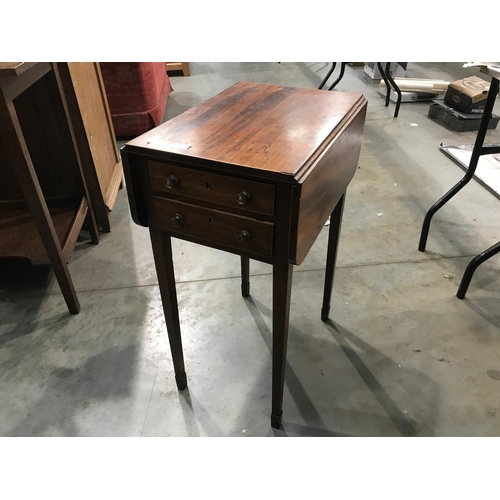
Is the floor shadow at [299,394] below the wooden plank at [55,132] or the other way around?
below

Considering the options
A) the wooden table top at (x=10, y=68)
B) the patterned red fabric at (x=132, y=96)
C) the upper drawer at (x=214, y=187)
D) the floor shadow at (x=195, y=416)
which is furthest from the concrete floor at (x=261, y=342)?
the patterned red fabric at (x=132, y=96)

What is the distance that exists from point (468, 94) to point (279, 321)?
9.77 feet

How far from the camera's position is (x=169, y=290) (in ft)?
3.77

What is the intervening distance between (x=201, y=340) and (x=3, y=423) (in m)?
0.67

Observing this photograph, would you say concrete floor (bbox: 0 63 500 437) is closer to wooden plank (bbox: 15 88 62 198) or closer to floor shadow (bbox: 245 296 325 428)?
floor shadow (bbox: 245 296 325 428)

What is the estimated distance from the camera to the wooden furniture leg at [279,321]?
95 cm

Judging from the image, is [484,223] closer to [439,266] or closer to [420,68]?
[439,266]

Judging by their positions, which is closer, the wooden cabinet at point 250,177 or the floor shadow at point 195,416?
the wooden cabinet at point 250,177

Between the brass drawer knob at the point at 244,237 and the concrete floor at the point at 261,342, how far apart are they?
0.65m

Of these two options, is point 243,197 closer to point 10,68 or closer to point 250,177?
point 250,177

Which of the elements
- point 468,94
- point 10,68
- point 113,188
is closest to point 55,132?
point 113,188

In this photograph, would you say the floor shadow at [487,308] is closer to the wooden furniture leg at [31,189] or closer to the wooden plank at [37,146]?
the wooden furniture leg at [31,189]

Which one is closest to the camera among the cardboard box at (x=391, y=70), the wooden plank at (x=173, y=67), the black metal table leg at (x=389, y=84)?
the black metal table leg at (x=389, y=84)

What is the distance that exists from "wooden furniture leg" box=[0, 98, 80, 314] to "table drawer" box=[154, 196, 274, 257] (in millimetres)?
→ 625
